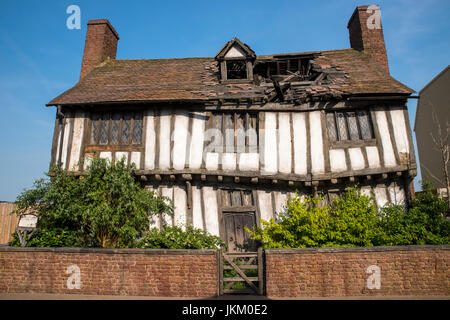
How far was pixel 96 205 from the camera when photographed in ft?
25.4

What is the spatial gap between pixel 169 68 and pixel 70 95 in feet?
14.1

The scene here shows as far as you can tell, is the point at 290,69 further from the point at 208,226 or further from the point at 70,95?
the point at 70,95

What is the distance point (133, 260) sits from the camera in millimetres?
6125

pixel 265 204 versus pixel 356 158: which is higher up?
pixel 356 158

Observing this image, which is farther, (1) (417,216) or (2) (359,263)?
(1) (417,216)

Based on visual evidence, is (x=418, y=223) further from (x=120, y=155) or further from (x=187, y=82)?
(x=120, y=155)

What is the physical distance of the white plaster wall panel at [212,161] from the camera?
9.15 meters

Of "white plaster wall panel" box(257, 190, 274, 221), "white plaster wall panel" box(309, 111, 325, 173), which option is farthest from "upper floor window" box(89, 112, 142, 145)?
"white plaster wall panel" box(309, 111, 325, 173)

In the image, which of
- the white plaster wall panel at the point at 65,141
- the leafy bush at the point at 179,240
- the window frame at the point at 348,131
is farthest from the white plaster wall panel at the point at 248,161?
the white plaster wall panel at the point at 65,141

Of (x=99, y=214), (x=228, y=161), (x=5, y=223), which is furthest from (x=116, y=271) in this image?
(x=5, y=223)

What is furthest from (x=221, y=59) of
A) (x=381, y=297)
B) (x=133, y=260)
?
(x=381, y=297)

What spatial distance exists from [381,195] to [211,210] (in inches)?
215

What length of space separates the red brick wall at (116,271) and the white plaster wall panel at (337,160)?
512 centimetres

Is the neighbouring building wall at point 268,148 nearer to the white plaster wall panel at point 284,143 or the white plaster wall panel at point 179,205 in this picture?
the white plaster wall panel at point 284,143
